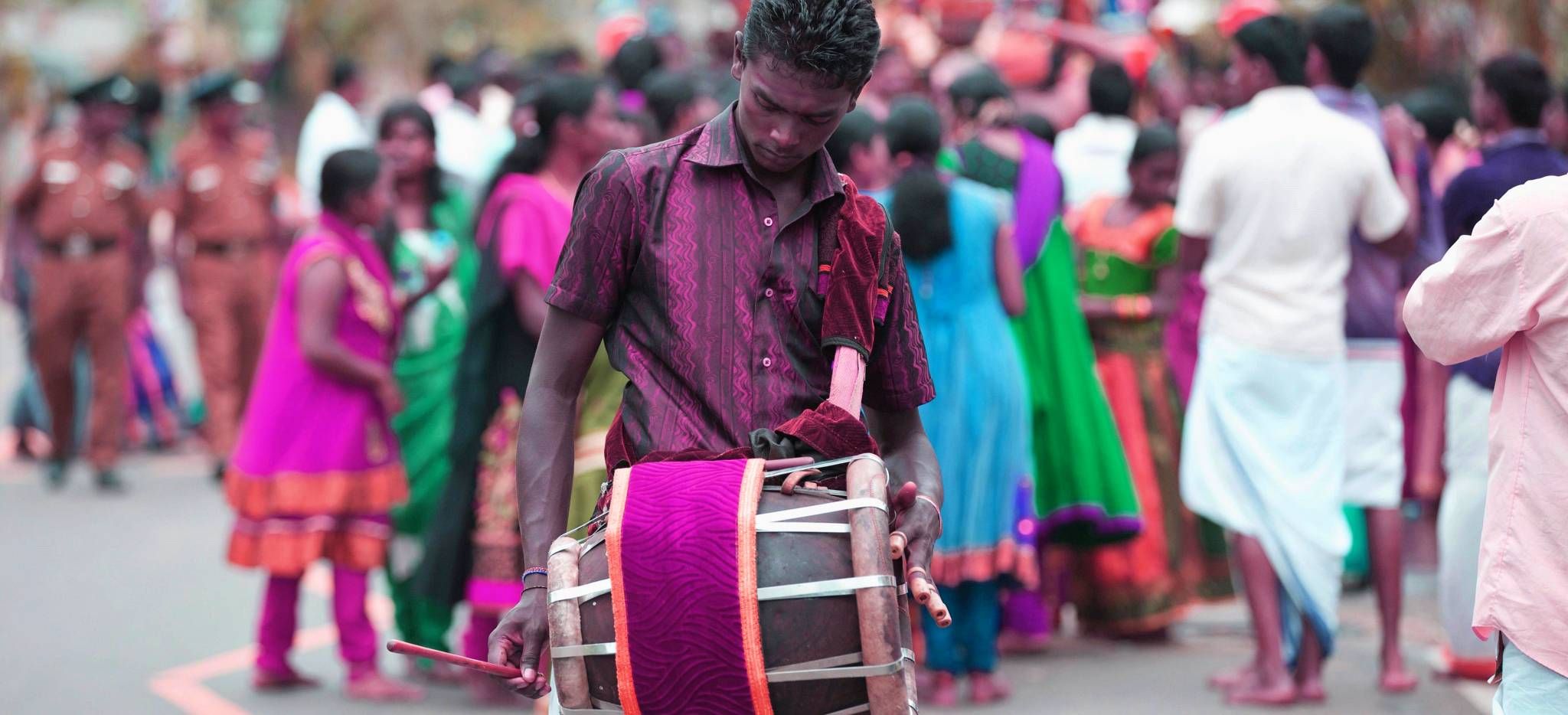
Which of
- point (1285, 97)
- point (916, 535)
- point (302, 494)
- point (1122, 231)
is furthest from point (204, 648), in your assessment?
point (916, 535)

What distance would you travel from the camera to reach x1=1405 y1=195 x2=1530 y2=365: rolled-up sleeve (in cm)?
373

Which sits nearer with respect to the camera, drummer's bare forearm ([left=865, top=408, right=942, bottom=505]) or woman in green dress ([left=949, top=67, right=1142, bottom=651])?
drummer's bare forearm ([left=865, top=408, right=942, bottom=505])

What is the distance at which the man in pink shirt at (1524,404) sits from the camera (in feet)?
12.1

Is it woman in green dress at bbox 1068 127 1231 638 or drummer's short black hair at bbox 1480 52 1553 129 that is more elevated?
drummer's short black hair at bbox 1480 52 1553 129

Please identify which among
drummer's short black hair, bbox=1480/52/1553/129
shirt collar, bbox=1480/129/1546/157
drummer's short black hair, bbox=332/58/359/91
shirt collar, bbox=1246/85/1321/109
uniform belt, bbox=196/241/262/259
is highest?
drummer's short black hair, bbox=332/58/359/91

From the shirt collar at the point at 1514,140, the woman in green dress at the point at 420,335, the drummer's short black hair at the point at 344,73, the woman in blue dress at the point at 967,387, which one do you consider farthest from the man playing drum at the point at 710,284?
the drummer's short black hair at the point at 344,73

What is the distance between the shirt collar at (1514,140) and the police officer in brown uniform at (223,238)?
325 inches

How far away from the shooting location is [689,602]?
2730mm

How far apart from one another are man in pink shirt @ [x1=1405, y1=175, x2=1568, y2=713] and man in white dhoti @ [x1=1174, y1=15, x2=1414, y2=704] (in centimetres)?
243

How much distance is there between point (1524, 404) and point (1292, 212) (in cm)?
255

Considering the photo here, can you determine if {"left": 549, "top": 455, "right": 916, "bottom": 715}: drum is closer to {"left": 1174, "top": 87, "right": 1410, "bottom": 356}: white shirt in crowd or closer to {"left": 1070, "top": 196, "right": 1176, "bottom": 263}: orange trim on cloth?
{"left": 1174, "top": 87, "right": 1410, "bottom": 356}: white shirt in crowd

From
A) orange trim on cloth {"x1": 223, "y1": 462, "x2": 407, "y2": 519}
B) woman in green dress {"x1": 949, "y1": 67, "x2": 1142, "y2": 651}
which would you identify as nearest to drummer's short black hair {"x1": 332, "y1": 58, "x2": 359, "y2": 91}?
orange trim on cloth {"x1": 223, "y1": 462, "x2": 407, "y2": 519}

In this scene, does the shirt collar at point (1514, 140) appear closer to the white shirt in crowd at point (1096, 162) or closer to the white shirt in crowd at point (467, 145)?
the white shirt in crowd at point (1096, 162)

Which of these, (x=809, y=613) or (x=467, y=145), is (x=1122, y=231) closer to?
(x=467, y=145)
